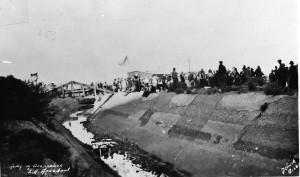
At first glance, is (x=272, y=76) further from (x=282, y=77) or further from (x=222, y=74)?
(x=222, y=74)

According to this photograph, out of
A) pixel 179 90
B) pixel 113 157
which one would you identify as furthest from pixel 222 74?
pixel 113 157

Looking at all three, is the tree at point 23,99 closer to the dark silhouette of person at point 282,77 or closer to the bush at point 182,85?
the bush at point 182,85

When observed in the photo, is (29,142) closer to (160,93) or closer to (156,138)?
(156,138)

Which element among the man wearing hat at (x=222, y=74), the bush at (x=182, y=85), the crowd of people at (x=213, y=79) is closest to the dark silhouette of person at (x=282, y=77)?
the crowd of people at (x=213, y=79)

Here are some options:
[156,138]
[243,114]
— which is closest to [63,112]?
[156,138]

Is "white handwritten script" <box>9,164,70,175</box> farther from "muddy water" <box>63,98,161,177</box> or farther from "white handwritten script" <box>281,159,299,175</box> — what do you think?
"white handwritten script" <box>281,159,299,175</box>

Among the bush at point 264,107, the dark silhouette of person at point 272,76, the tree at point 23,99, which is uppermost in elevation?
the dark silhouette of person at point 272,76
